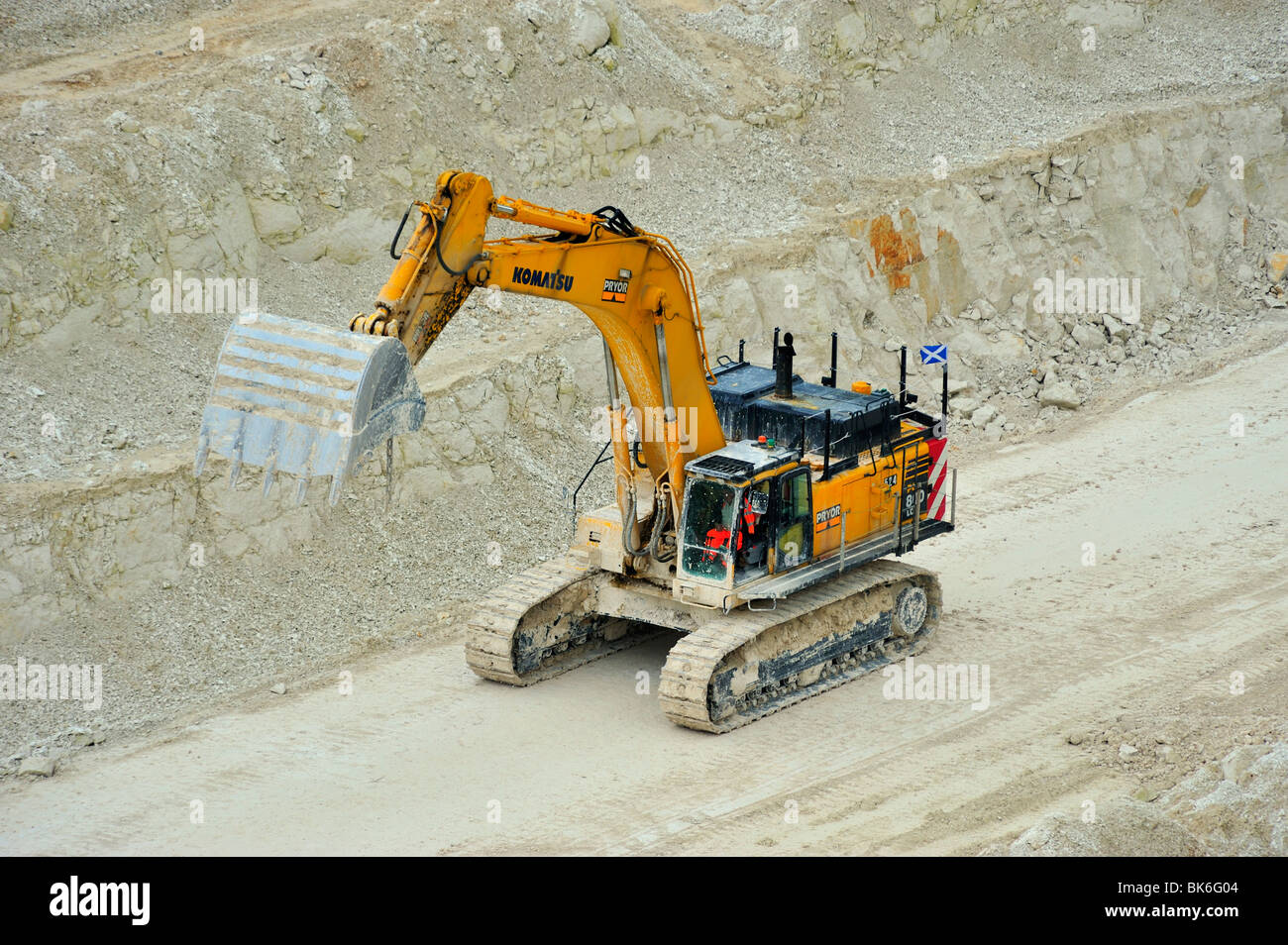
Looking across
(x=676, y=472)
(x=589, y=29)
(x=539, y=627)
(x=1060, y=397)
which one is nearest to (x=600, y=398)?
(x=539, y=627)

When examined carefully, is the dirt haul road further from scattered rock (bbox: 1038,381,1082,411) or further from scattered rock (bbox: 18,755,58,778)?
scattered rock (bbox: 1038,381,1082,411)

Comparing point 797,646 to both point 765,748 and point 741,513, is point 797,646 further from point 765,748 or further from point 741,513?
point 741,513

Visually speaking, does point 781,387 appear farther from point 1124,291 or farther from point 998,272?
point 1124,291

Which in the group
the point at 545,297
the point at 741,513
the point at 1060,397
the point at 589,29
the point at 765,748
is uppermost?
the point at 589,29

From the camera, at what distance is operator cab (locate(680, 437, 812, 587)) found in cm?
1542

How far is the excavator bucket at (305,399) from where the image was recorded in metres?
12.4

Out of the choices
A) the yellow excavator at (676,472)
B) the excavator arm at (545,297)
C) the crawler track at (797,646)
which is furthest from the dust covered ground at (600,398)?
the excavator arm at (545,297)

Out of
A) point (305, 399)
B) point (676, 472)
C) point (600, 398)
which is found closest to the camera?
point (305, 399)

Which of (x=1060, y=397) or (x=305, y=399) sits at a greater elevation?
(x=305, y=399)

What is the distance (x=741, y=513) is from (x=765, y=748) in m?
2.15

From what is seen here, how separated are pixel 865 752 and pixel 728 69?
15.2 m

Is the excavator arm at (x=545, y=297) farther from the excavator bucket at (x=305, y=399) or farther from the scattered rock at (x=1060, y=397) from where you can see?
the scattered rock at (x=1060, y=397)

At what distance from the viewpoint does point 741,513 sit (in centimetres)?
1539

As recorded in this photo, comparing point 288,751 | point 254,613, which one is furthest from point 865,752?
point 254,613
